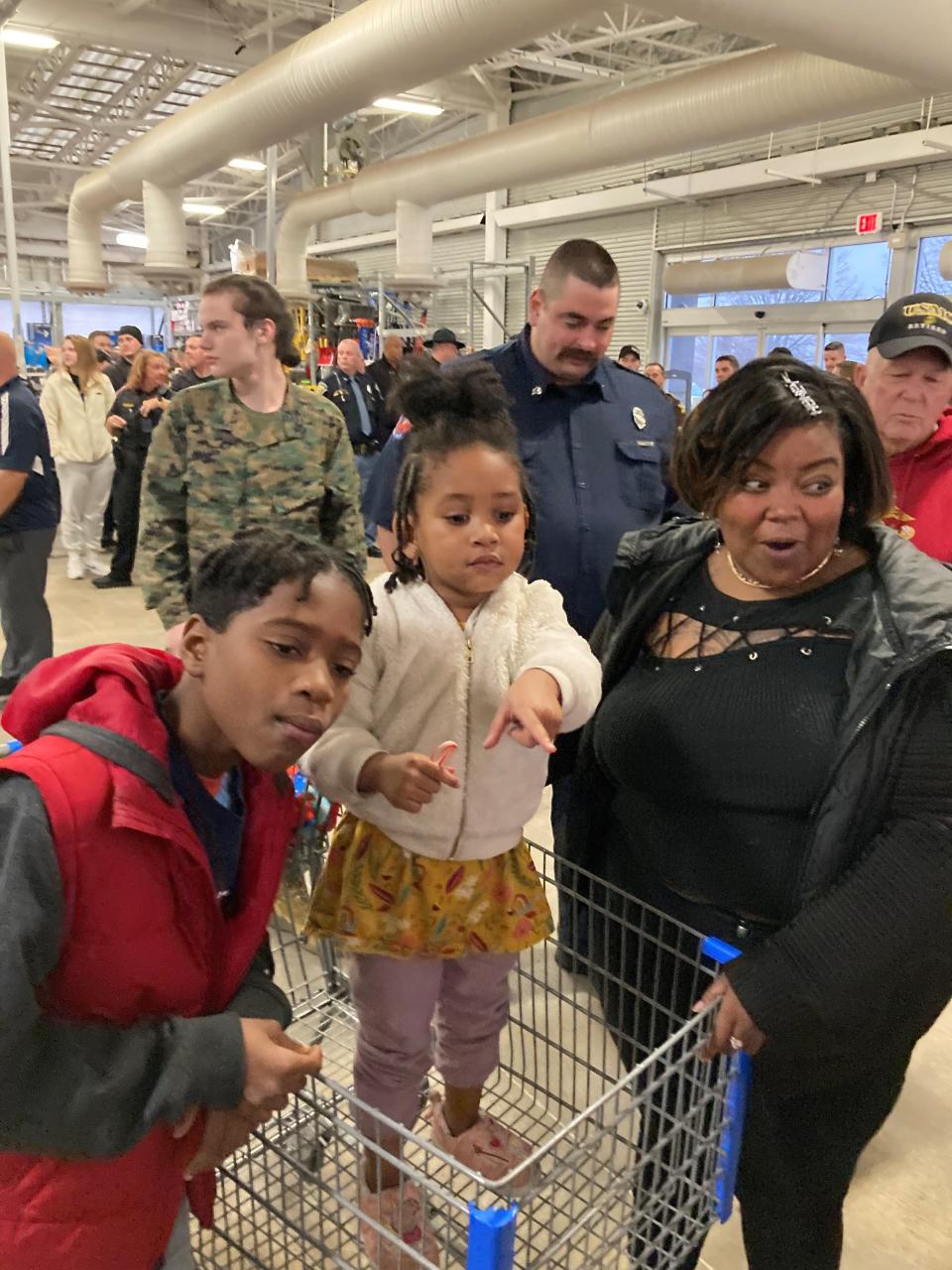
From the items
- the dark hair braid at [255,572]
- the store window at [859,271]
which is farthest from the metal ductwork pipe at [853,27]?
the store window at [859,271]

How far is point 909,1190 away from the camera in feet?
6.46

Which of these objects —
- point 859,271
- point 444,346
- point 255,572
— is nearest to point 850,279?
point 859,271

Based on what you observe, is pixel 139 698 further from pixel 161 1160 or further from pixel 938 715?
pixel 938 715

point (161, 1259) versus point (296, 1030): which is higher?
point (161, 1259)

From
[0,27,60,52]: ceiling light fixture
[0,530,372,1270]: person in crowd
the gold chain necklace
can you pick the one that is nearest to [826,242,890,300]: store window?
[0,27,60,52]: ceiling light fixture

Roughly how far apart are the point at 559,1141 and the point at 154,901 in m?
0.46

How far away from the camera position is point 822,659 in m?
1.28

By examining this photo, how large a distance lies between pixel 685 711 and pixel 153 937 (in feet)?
2.53

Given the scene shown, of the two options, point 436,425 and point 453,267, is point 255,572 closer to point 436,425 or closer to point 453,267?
point 436,425

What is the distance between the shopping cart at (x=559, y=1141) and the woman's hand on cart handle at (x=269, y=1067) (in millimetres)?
42

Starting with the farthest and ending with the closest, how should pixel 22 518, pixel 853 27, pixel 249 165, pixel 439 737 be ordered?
pixel 249 165 → pixel 22 518 → pixel 853 27 → pixel 439 737

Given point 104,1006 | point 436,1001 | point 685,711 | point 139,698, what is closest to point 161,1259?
point 104,1006

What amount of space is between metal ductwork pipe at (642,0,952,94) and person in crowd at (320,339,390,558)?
3.49m

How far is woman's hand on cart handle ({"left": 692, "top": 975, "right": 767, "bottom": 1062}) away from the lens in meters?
1.16
